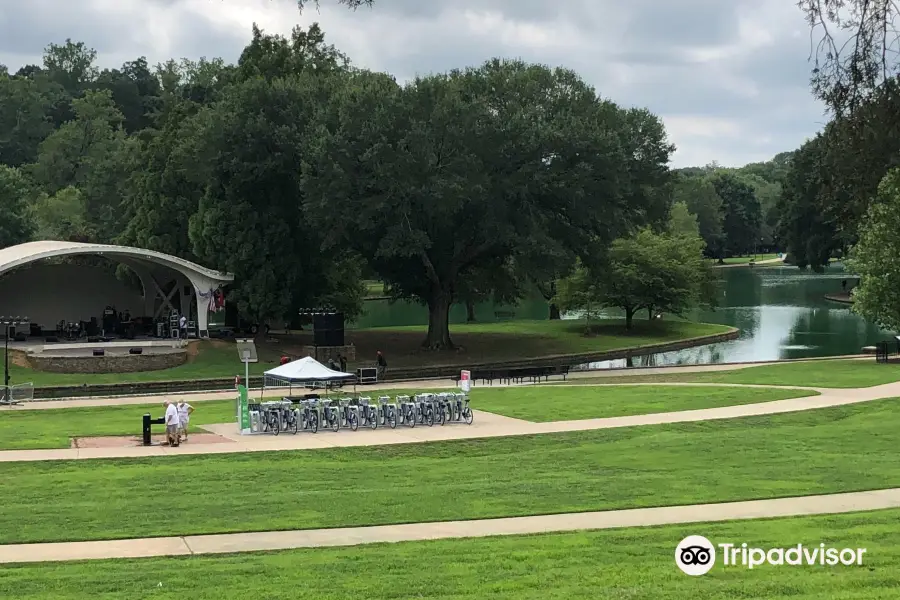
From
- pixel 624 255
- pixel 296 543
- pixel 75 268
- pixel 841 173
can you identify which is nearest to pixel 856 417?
pixel 841 173

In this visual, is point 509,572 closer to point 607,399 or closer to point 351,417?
point 351,417

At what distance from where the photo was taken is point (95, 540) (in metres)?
12.5

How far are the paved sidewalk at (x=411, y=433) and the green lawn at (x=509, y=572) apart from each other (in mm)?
9967

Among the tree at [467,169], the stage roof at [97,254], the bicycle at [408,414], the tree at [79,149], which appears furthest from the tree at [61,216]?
the bicycle at [408,414]

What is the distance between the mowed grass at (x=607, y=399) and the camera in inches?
1019

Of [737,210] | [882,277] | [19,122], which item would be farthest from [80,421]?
[737,210]

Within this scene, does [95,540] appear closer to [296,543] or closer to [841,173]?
[296,543]

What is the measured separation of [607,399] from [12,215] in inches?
2670

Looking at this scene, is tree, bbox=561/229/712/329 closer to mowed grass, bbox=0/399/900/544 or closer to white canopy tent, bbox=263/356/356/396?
white canopy tent, bbox=263/356/356/396

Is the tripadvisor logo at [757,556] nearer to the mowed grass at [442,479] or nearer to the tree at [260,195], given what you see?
the mowed grass at [442,479]

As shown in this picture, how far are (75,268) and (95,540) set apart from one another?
48.1 meters

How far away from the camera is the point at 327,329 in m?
43.2

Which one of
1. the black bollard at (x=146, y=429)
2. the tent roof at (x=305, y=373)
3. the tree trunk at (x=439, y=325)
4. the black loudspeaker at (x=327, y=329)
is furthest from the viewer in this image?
the tree trunk at (x=439, y=325)

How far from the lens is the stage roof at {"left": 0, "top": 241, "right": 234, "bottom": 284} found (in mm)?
45000
